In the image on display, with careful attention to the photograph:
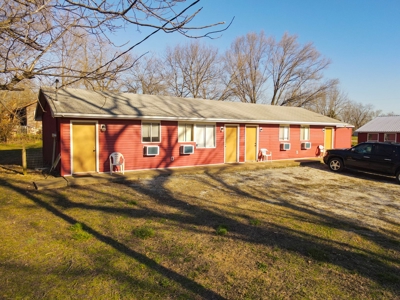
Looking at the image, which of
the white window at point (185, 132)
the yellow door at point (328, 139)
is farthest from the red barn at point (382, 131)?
the white window at point (185, 132)

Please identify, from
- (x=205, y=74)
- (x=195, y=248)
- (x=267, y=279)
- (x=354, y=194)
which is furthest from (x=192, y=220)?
(x=205, y=74)

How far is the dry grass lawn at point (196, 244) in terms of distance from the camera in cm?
328

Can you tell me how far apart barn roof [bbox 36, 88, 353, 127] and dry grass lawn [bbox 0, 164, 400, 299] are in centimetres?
318

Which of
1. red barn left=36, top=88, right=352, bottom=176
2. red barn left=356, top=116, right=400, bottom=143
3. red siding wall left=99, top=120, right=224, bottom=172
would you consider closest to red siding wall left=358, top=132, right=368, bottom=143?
red barn left=356, top=116, right=400, bottom=143

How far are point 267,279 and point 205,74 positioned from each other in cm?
3213

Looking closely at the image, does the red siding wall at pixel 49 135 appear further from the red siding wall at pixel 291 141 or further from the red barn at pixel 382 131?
the red barn at pixel 382 131

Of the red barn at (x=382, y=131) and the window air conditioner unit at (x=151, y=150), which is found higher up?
the red barn at (x=382, y=131)

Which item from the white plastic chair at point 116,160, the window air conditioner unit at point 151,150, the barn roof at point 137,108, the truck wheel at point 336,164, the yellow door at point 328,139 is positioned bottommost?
the truck wheel at point 336,164

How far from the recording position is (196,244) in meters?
4.52

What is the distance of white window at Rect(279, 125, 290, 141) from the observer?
15.6 meters

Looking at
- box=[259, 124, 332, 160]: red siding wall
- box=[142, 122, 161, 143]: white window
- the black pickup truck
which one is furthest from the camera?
box=[259, 124, 332, 160]: red siding wall

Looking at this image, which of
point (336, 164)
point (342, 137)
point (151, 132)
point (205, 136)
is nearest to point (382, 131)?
point (342, 137)

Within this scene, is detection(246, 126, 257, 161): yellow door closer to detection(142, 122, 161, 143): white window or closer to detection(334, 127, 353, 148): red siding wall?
detection(142, 122, 161, 143): white window

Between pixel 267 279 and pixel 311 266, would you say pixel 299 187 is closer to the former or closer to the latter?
pixel 311 266
